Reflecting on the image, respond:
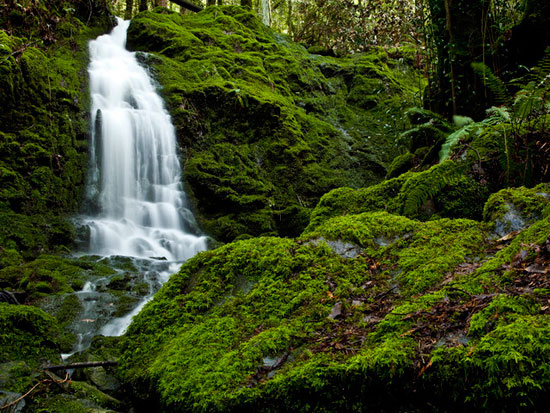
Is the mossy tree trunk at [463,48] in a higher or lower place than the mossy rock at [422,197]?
higher

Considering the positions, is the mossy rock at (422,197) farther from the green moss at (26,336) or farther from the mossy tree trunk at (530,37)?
the mossy tree trunk at (530,37)

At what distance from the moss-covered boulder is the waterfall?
0.48 meters

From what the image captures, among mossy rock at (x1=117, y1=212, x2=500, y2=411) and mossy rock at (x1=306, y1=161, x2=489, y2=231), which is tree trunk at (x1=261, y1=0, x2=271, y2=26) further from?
mossy rock at (x1=117, y1=212, x2=500, y2=411)

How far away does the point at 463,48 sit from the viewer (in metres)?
5.47

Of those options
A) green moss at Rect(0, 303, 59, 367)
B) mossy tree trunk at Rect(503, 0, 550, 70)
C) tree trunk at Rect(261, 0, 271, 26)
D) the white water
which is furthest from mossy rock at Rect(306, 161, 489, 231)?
tree trunk at Rect(261, 0, 271, 26)

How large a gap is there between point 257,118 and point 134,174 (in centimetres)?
364

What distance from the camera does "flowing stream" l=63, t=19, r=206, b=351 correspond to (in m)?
7.61

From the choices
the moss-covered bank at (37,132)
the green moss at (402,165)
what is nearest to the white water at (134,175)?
the moss-covered bank at (37,132)

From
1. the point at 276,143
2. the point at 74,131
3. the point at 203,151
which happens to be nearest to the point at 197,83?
the point at 203,151

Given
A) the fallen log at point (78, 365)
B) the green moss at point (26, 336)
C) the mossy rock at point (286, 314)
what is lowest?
the fallen log at point (78, 365)

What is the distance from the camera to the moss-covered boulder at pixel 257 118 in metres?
9.40

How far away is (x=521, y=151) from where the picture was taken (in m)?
3.61

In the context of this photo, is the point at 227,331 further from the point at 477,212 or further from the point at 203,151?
the point at 203,151

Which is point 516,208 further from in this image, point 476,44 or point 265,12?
point 265,12
